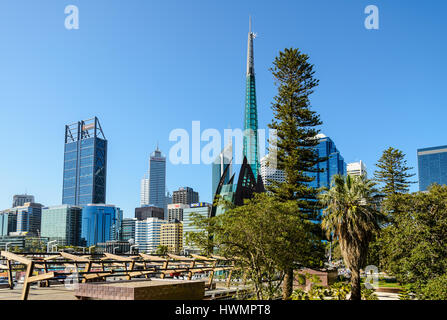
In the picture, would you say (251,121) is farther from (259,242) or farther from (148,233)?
(259,242)

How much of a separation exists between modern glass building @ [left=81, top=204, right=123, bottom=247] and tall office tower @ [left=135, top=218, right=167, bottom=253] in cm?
1503

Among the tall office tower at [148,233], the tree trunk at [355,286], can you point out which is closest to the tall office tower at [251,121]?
the tall office tower at [148,233]

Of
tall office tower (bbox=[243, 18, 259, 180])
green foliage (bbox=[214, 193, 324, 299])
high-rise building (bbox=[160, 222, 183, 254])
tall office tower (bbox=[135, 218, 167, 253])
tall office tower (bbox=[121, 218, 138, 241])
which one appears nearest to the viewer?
green foliage (bbox=[214, 193, 324, 299])

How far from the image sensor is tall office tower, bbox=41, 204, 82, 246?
177 meters

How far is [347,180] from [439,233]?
246 inches

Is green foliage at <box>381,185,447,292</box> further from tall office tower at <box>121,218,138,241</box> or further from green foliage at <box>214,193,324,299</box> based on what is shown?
tall office tower at <box>121,218,138,241</box>

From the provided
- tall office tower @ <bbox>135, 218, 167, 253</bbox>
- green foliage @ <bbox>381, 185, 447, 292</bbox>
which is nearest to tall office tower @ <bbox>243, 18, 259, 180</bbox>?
tall office tower @ <bbox>135, 218, 167, 253</bbox>

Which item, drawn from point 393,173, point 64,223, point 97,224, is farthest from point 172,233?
point 393,173

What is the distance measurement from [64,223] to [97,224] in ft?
47.6

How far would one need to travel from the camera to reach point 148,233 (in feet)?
630

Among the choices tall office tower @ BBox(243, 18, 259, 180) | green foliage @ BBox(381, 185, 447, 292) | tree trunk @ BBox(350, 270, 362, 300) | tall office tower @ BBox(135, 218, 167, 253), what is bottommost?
tall office tower @ BBox(135, 218, 167, 253)

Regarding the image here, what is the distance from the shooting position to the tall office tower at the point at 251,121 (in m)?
123

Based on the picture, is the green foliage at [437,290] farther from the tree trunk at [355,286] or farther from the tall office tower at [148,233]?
the tall office tower at [148,233]
